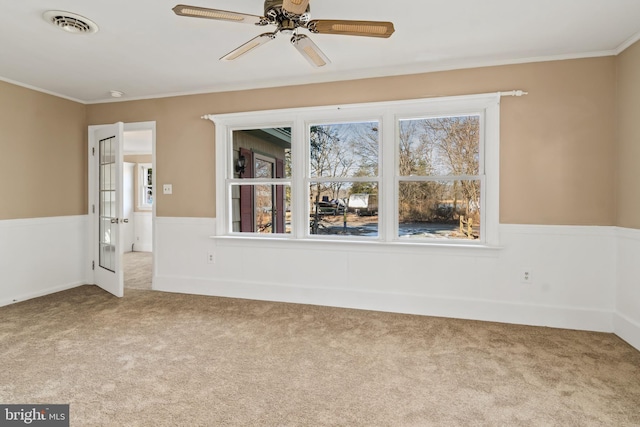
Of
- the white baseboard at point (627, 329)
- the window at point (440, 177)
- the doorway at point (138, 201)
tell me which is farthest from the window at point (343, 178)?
the doorway at point (138, 201)

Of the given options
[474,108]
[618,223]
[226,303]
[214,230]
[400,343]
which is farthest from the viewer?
[214,230]

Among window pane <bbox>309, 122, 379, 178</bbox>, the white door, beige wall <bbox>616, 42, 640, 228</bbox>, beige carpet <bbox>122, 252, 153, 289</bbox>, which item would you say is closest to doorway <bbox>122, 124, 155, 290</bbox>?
beige carpet <bbox>122, 252, 153, 289</bbox>

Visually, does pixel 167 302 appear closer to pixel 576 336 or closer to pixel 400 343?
pixel 400 343

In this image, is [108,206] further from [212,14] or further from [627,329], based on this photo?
[627,329]

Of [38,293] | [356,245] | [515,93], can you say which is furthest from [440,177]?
[38,293]

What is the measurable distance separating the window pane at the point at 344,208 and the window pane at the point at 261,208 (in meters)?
0.33

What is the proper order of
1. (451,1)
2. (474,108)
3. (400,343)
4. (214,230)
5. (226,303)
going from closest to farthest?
(451,1), (400,343), (474,108), (226,303), (214,230)

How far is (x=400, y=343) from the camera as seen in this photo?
2.85 m

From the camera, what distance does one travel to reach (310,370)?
2396 millimetres

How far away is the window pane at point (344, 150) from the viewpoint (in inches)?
150

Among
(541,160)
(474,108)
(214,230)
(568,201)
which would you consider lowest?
(214,230)

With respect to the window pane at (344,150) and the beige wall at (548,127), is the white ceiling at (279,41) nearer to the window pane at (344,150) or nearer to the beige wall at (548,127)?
the beige wall at (548,127)

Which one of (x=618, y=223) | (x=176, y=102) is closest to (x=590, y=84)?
(x=618, y=223)

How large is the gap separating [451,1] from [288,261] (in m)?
2.80
